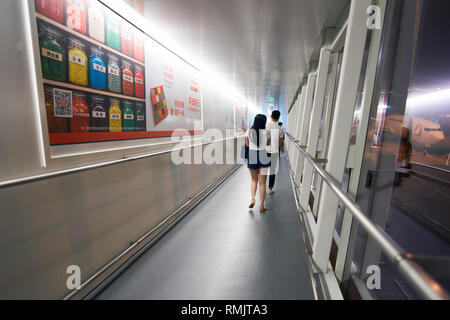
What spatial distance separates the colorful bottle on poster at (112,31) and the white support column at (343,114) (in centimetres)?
213

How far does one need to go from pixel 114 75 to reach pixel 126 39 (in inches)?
19.5

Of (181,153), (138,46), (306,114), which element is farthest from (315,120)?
(138,46)

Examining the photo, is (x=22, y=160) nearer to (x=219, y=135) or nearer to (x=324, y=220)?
(x=324, y=220)

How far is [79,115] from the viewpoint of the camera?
187 centimetres

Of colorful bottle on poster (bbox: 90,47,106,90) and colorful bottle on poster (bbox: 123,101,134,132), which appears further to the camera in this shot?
colorful bottle on poster (bbox: 123,101,134,132)

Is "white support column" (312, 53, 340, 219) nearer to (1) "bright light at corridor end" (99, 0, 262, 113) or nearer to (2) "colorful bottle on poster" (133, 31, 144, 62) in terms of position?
(1) "bright light at corridor end" (99, 0, 262, 113)

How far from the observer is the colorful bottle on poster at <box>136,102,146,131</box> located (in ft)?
8.76

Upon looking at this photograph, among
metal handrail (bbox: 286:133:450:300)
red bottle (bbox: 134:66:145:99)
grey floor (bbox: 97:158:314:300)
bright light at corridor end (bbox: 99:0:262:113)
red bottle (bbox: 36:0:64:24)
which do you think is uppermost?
bright light at corridor end (bbox: 99:0:262:113)

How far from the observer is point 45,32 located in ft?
5.17

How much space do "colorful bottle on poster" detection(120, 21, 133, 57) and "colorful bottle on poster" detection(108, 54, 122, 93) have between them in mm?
213

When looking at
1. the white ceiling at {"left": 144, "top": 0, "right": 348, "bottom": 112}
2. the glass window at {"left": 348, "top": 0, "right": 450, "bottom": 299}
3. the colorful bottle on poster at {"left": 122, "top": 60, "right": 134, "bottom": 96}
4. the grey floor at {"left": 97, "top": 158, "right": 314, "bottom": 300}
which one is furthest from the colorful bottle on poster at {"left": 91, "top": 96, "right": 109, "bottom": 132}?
the glass window at {"left": 348, "top": 0, "right": 450, "bottom": 299}

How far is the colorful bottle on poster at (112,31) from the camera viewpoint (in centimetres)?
219

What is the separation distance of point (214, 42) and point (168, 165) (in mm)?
1872
